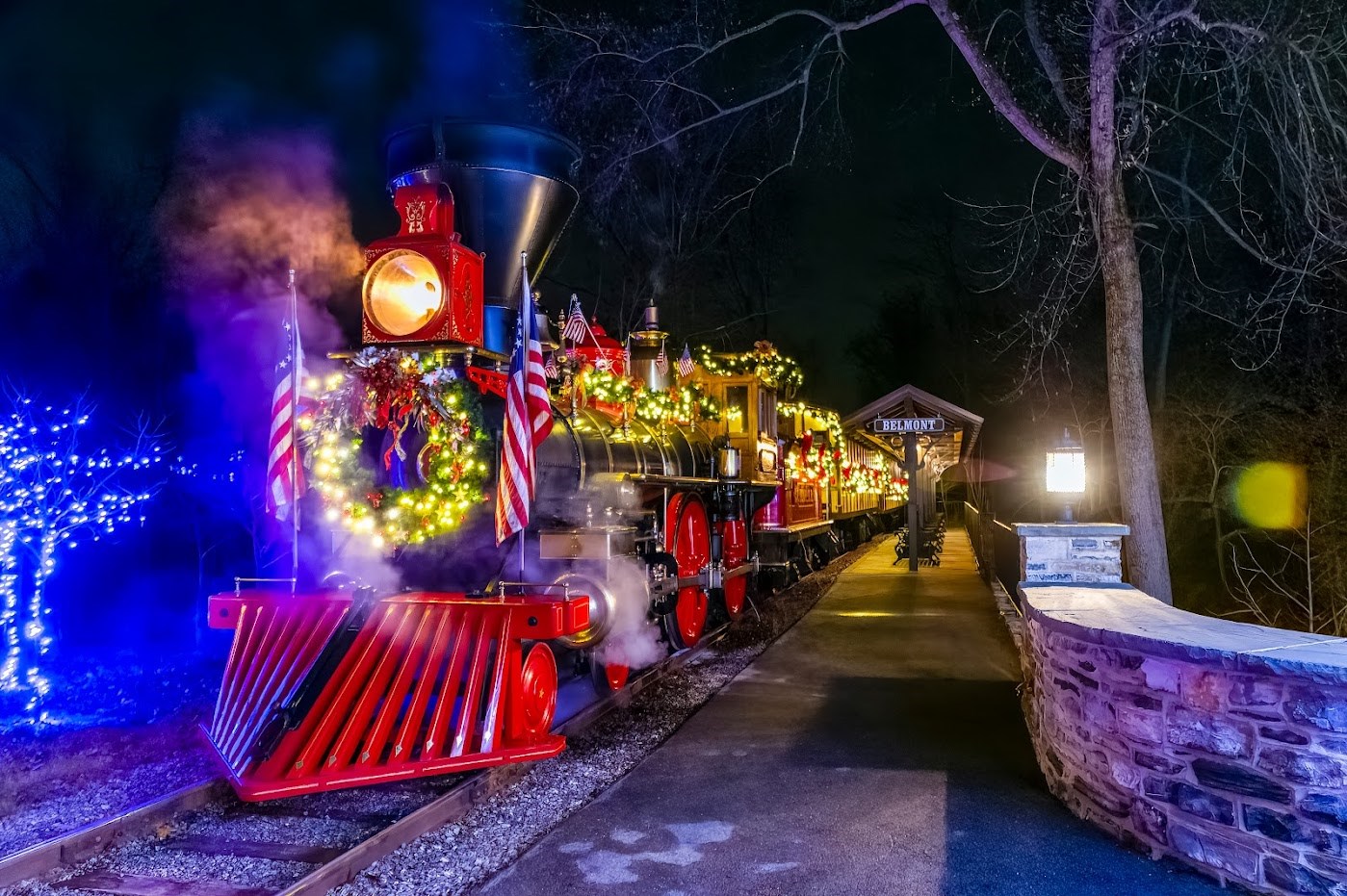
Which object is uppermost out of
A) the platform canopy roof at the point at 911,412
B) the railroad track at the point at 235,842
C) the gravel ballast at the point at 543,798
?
the platform canopy roof at the point at 911,412

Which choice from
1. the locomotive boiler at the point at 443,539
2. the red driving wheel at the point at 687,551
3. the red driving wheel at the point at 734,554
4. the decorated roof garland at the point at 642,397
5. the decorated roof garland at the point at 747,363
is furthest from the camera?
the decorated roof garland at the point at 747,363

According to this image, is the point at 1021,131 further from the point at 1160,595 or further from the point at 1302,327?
the point at 1302,327

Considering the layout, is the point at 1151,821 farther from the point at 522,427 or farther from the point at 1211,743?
the point at 522,427

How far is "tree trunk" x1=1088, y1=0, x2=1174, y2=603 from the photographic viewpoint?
26.9ft

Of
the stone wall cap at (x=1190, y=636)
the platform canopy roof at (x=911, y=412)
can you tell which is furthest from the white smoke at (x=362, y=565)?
the platform canopy roof at (x=911, y=412)

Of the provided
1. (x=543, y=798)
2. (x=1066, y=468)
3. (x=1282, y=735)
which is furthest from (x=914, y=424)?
(x=1282, y=735)

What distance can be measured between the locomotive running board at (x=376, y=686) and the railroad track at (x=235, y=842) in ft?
0.71

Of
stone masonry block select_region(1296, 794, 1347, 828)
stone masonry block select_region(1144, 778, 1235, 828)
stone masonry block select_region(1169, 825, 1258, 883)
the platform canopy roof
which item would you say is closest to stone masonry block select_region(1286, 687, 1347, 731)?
stone masonry block select_region(1296, 794, 1347, 828)

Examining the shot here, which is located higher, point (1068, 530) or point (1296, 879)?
point (1068, 530)

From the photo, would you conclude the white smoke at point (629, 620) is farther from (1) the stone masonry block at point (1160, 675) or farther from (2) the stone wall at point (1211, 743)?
(1) the stone masonry block at point (1160, 675)

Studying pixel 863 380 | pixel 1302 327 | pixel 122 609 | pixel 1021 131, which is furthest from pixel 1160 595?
pixel 863 380

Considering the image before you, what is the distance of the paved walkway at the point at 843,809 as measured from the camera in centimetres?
388

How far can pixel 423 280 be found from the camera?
6.09 m

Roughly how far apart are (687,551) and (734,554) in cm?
224
